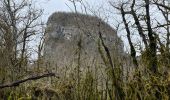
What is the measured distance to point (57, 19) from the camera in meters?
52.6

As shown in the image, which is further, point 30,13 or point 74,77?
point 30,13

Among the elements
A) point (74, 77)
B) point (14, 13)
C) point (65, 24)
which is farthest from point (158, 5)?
point (65, 24)

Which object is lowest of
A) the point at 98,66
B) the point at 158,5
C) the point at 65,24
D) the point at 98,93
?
the point at 98,93

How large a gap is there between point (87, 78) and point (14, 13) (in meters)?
27.5

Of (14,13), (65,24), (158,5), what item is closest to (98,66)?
(158,5)

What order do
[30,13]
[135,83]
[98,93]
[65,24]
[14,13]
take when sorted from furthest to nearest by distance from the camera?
[65,24] → [30,13] → [14,13] → [98,93] → [135,83]

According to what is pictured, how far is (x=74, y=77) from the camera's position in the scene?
17.4 ft

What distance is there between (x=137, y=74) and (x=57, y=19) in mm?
49040

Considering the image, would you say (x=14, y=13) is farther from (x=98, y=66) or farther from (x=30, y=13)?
(x=98, y=66)

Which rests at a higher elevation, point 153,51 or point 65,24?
point 65,24

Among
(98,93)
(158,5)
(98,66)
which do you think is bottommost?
(98,93)

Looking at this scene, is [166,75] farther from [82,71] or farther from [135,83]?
[82,71]

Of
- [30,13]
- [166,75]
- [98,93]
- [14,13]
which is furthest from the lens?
[30,13]

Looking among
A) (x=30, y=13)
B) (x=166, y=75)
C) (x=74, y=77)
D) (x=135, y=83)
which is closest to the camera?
(x=166, y=75)
